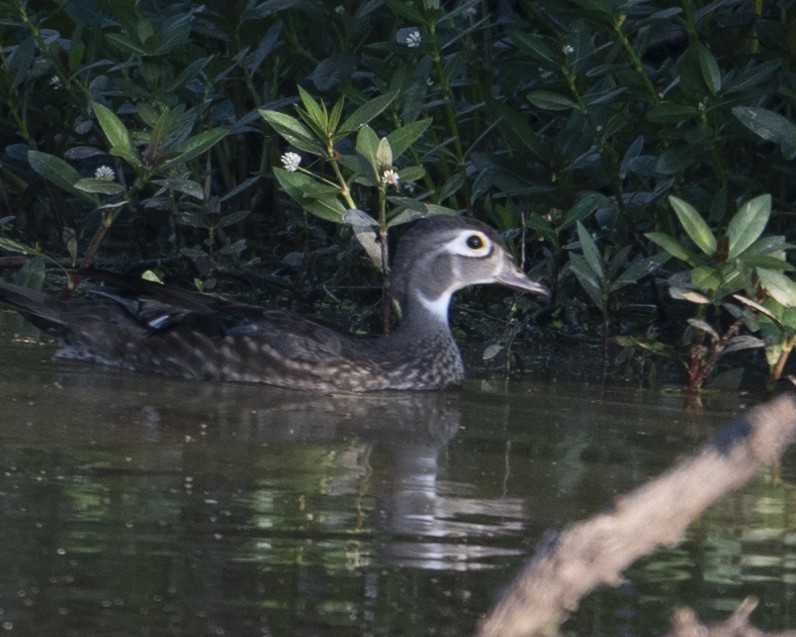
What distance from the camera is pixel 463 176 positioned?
838cm

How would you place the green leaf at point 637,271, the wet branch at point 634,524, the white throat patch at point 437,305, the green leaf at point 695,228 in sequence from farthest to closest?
the white throat patch at point 437,305 < the green leaf at point 637,271 < the green leaf at point 695,228 < the wet branch at point 634,524

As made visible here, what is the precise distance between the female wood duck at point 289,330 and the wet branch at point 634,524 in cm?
520

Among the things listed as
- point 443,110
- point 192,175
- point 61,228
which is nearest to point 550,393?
point 443,110

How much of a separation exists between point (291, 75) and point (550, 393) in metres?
3.51

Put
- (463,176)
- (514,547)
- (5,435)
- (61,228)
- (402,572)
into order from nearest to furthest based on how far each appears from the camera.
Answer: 1. (402,572)
2. (514,547)
3. (5,435)
4. (463,176)
5. (61,228)

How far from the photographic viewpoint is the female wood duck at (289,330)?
24.4 ft

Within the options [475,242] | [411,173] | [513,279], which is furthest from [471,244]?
[411,173]

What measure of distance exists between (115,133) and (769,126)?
2.80 metres

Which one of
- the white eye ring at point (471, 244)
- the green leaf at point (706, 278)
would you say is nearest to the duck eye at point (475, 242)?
the white eye ring at point (471, 244)

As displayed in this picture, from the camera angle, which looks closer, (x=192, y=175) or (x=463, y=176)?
A: (x=463, y=176)

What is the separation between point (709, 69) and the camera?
7.57 metres

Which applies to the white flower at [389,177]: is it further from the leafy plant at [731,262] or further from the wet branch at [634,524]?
the wet branch at [634,524]

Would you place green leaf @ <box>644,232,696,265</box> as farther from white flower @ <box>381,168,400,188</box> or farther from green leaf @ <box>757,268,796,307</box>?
white flower @ <box>381,168,400,188</box>

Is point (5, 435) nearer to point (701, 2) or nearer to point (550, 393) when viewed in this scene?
point (550, 393)
